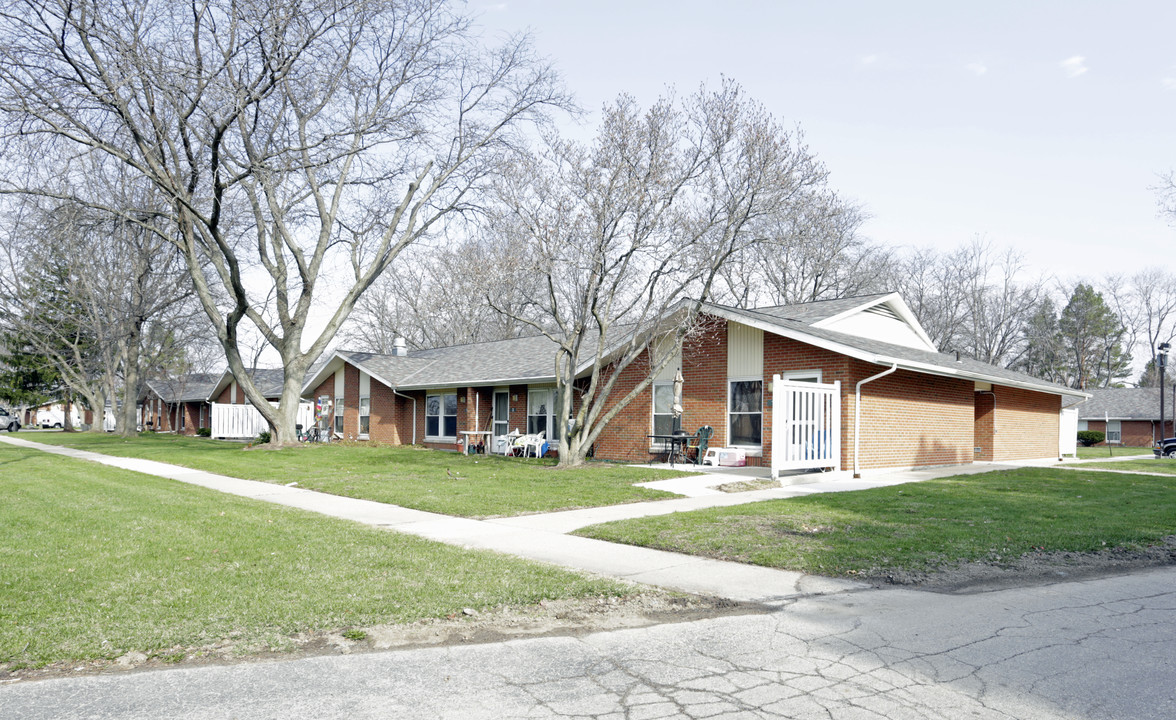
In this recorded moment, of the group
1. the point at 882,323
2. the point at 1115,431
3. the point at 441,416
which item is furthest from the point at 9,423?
the point at 1115,431

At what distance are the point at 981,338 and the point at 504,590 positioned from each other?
5278 cm

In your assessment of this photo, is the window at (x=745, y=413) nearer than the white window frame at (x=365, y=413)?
Yes

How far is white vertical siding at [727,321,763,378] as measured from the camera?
18562mm

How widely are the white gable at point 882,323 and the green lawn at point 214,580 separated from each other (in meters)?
13.6

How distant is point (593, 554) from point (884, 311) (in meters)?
15.6

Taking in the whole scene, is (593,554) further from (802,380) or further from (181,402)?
(181,402)

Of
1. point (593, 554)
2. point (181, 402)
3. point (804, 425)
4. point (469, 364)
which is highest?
point (469, 364)

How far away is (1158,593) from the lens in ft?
22.7

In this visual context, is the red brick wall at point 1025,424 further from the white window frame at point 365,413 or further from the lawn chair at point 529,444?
the white window frame at point 365,413

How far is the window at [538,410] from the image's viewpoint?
24031mm

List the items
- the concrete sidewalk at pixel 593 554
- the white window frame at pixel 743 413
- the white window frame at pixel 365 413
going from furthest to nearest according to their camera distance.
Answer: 1. the white window frame at pixel 365 413
2. the white window frame at pixel 743 413
3. the concrete sidewalk at pixel 593 554

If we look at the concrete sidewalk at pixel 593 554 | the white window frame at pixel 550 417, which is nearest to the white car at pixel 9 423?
the white window frame at pixel 550 417

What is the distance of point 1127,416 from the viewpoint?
50.8 meters

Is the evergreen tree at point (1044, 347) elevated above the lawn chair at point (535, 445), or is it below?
above
